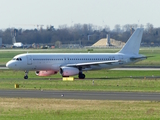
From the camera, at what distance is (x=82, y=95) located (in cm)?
3950

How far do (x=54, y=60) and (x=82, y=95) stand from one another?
24.8 m

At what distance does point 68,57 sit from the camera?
211ft

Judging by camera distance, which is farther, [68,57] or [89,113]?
[68,57]

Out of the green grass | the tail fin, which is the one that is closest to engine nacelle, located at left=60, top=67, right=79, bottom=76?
the tail fin

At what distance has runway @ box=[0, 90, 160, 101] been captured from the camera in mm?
37781

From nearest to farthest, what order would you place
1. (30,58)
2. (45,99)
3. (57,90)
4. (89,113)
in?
(89,113)
(45,99)
(57,90)
(30,58)

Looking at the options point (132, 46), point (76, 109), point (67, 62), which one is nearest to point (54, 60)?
point (67, 62)

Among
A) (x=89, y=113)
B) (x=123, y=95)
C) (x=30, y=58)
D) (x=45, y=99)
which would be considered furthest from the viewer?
(x=30, y=58)

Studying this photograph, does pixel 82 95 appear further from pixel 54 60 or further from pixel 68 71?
pixel 54 60

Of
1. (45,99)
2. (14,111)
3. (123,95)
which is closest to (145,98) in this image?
(123,95)

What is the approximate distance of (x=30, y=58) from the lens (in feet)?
207

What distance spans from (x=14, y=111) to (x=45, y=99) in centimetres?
628

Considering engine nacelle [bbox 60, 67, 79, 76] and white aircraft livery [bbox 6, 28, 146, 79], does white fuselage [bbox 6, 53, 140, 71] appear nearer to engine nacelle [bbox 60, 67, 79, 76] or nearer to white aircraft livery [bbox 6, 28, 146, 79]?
white aircraft livery [bbox 6, 28, 146, 79]

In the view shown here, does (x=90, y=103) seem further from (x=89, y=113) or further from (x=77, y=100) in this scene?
(x=89, y=113)
